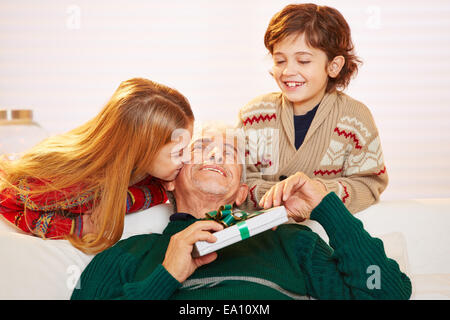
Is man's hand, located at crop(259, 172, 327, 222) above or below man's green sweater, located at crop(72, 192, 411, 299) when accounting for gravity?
above

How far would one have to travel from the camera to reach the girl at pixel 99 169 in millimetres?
1688

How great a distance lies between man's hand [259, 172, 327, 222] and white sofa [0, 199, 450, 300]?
34cm

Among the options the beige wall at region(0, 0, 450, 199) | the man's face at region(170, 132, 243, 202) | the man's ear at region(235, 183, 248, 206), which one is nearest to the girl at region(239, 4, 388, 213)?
the man's ear at region(235, 183, 248, 206)

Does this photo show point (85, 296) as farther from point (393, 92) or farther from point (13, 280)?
point (393, 92)

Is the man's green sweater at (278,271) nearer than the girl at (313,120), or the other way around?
the man's green sweater at (278,271)

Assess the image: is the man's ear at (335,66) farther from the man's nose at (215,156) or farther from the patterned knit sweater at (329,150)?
the man's nose at (215,156)

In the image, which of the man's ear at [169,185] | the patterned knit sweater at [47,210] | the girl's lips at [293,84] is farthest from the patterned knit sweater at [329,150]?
the patterned knit sweater at [47,210]

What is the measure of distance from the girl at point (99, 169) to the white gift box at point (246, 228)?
440 mm

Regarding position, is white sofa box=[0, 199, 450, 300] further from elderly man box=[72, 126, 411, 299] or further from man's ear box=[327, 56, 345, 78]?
man's ear box=[327, 56, 345, 78]

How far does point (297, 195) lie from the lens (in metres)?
1.67

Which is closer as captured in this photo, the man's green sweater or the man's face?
the man's green sweater

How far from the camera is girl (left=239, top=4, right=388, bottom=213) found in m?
1.96

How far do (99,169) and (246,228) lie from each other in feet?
2.08

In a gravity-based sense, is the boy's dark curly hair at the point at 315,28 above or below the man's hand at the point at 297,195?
above
